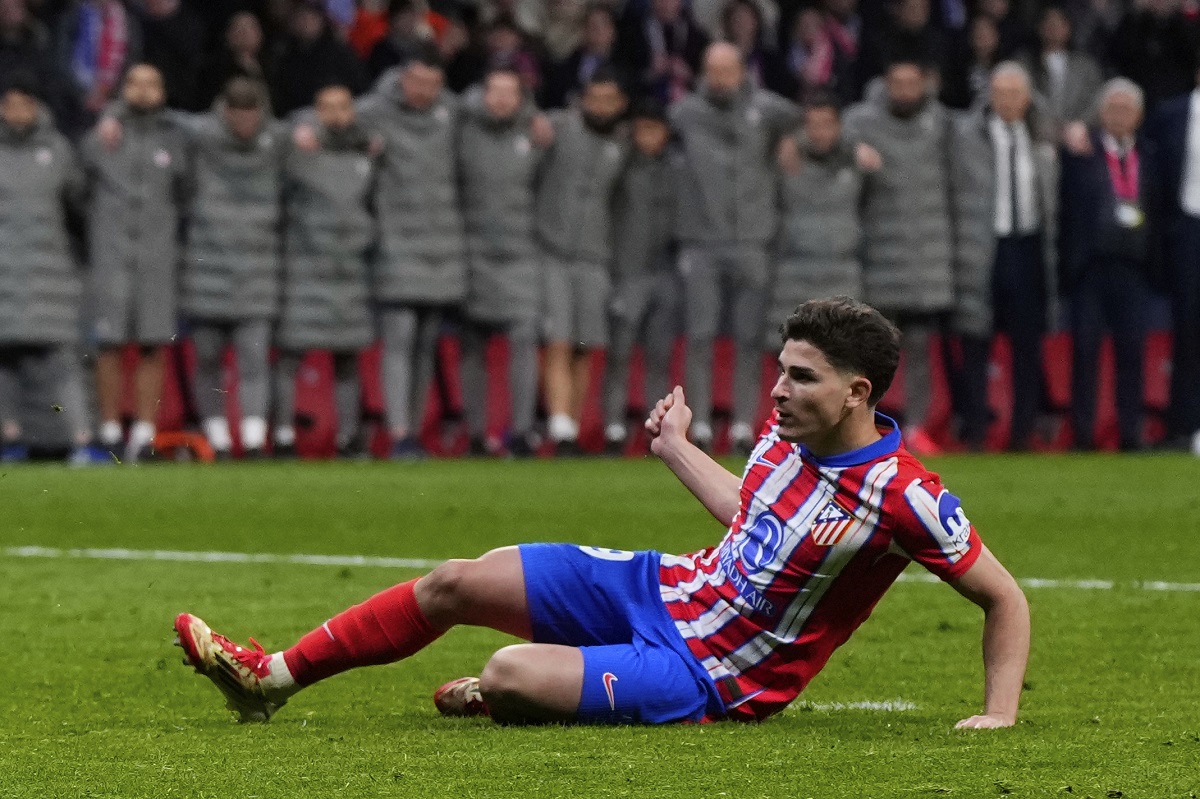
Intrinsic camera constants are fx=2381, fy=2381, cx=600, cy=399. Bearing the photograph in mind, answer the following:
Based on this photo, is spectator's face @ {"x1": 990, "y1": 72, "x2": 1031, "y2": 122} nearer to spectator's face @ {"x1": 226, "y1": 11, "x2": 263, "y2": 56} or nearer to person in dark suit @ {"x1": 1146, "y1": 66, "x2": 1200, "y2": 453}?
person in dark suit @ {"x1": 1146, "y1": 66, "x2": 1200, "y2": 453}

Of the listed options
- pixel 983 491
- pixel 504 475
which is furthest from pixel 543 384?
pixel 983 491

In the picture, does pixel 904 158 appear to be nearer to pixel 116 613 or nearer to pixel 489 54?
pixel 489 54

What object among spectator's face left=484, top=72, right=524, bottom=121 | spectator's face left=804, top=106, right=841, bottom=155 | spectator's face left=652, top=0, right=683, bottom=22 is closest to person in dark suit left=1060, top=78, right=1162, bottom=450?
spectator's face left=804, top=106, right=841, bottom=155

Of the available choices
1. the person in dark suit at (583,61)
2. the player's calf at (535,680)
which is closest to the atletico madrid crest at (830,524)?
the player's calf at (535,680)

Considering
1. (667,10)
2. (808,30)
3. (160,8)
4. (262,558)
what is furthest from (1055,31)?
(262,558)

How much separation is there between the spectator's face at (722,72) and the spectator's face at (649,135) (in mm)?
443

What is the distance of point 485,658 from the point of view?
7684 mm

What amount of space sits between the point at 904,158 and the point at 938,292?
3.16ft

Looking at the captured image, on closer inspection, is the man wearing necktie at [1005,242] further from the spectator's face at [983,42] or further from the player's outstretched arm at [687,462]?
the player's outstretched arm at [687,462]

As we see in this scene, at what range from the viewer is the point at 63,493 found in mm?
13352

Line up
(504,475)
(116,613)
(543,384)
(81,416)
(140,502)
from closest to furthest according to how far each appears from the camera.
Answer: (116,613), (140,502), (504,475), (81,416), (543,384)

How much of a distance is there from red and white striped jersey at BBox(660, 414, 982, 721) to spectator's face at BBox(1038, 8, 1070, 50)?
12509 mm

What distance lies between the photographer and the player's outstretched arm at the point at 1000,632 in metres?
5.73

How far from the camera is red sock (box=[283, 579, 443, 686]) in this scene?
593cm
